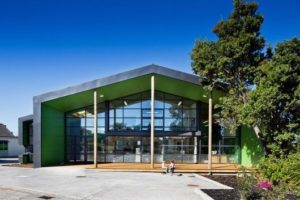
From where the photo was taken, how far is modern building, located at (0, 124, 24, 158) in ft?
143

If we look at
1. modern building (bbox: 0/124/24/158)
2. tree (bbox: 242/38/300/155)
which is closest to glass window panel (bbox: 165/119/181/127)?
tree (bbox: 242/38/300/155)

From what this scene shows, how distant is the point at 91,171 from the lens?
20.5m

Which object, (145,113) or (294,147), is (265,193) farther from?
(145,113)

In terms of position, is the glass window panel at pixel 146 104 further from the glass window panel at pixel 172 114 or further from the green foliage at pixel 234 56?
the green foliage at pixel 234 56

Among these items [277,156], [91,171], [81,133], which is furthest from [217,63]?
[81,133]

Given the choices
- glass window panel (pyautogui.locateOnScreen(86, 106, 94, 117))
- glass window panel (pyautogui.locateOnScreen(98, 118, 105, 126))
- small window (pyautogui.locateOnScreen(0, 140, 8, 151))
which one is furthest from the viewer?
small window (pyautogui.locateOnScreen(0, 140, 8, 151))

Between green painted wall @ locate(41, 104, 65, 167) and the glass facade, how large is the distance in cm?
282

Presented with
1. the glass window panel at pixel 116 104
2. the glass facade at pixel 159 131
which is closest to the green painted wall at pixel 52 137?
the glass facade at pixel 159 131

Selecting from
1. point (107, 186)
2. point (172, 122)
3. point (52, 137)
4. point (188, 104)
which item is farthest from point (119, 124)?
point (107, 186)

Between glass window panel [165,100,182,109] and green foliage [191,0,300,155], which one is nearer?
green foliage [191,0,300,155]

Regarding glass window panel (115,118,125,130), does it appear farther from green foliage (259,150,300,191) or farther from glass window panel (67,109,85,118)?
green foliage (259,150,300,191)

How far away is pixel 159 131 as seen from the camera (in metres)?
25.7

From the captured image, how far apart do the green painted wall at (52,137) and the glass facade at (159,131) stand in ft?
9.26

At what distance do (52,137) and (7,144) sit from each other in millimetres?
24279
